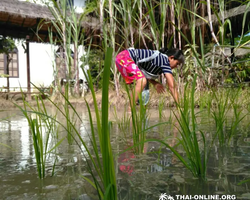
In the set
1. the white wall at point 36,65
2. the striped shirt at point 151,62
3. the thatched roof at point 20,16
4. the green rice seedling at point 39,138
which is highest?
the thatched roof at point 20,16

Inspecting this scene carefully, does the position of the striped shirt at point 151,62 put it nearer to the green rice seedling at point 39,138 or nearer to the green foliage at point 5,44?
the green rice seedling at point 39,138

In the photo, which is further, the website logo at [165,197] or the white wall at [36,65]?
the white wall at [36,65]

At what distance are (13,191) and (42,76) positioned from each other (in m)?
11.9

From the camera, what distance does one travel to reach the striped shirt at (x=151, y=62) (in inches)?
106

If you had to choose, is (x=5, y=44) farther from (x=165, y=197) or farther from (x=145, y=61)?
(x=165, y=197)

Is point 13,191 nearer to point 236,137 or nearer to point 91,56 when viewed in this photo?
point 236,137

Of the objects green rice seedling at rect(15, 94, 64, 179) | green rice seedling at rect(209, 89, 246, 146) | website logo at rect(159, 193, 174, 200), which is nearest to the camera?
website logo at rect(159, 193, 174, 200)

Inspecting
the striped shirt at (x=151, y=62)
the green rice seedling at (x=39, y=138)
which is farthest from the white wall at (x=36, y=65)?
the green rice seedling at (x=39, y=138)

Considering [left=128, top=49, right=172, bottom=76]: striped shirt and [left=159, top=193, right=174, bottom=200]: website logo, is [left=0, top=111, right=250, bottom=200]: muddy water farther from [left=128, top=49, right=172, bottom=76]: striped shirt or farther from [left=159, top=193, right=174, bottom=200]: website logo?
[left=128, top=49, right=172, bottom=76]: striped shirt

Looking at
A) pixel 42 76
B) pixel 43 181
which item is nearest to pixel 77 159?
pixel 43 181

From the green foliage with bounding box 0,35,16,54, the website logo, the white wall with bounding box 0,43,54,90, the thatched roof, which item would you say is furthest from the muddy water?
the white wall with bounding box 0,43,54,90

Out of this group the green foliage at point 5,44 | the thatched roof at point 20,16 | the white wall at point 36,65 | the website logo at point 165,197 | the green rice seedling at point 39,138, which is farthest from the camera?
the white wall at point 36,65

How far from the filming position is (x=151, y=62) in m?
2.81

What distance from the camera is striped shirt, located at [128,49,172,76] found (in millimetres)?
2688
